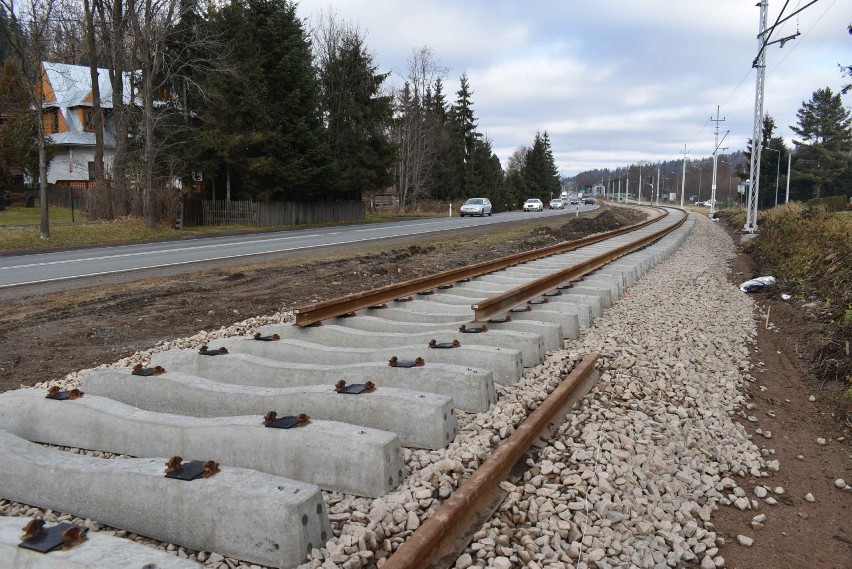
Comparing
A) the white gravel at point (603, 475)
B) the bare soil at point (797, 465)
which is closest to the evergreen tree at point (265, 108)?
the white gravel at point (603, 475)

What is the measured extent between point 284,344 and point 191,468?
107 inches

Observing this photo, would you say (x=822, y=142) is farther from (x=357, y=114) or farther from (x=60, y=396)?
(x=60, y=396)

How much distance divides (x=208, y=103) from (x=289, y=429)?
31934mm

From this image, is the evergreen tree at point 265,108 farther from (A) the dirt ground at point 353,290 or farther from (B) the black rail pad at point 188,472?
(B) the black rail pad at point 188,472

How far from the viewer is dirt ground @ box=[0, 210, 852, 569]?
3885mm

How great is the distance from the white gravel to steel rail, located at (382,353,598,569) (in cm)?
10

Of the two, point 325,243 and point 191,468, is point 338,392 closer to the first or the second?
point 191,468

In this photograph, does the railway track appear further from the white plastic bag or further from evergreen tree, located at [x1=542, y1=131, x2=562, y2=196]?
evergreen tree, located at [x1=542, y1=131, x2=562, y2=196]

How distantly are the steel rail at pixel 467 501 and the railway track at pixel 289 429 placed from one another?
0.04 feet

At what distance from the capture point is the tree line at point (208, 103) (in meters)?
28.9

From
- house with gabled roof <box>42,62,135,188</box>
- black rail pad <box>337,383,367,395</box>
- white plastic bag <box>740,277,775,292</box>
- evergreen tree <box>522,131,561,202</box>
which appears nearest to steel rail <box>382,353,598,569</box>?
black rail pad <box>337,383,367,395</box>

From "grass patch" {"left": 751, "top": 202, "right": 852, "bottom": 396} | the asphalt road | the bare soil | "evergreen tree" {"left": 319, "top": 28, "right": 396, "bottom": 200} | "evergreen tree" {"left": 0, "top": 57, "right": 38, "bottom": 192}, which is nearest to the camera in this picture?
the bare soil

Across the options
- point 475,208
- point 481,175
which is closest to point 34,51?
point 475,208

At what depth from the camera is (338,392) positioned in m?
4.30
